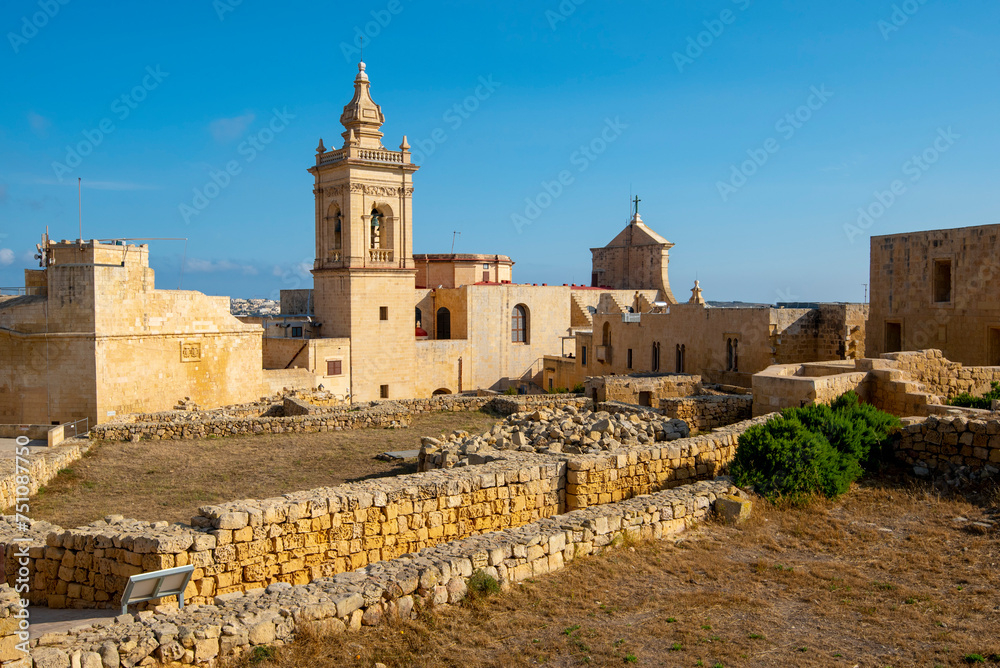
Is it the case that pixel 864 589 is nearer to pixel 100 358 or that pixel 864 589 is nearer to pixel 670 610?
pixel 670 610

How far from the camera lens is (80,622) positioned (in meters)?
5.52

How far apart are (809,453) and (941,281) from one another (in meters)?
11.7

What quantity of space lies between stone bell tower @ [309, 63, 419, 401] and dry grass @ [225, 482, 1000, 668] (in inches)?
925

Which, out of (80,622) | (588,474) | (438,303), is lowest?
(80,622)

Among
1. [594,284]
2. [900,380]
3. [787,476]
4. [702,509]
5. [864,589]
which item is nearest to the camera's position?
[864,589]

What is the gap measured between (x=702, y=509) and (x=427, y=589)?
11.9 ft

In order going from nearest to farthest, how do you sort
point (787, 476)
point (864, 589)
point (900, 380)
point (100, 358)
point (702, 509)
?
point (864, 589) < point (702, 509) < point (787, 476) < point (900, 380) < point (100, 358)

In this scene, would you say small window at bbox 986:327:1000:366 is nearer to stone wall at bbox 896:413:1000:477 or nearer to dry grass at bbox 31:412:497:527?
stone wall at bbox 896:413:1000:477

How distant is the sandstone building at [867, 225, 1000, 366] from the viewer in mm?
16406

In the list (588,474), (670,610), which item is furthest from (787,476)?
(670,610)

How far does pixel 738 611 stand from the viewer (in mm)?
5664

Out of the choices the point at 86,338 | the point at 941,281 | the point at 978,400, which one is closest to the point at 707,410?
the point at 978,400

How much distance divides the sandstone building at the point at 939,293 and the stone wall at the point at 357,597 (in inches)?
511

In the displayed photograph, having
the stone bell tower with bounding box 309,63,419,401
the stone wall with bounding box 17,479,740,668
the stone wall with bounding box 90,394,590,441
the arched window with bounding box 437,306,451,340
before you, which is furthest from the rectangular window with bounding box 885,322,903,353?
the arched window with bounding box 437,306,451,340
